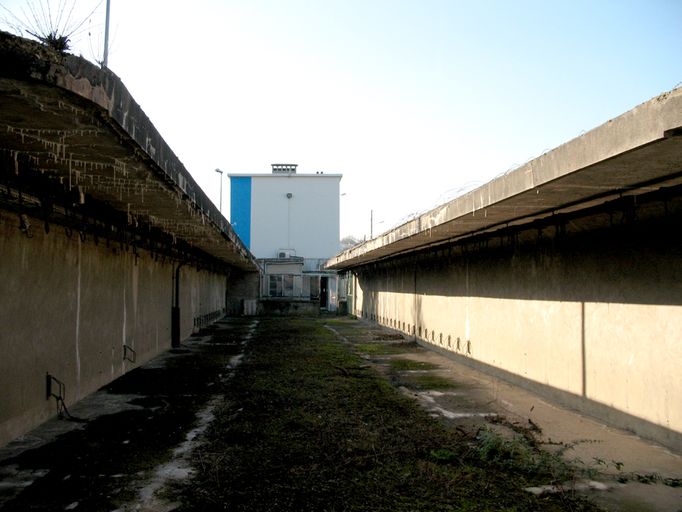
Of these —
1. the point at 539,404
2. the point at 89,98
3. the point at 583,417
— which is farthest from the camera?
the point at 539,404

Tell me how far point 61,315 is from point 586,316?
6947mm

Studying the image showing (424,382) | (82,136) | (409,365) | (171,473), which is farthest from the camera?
(409,365)

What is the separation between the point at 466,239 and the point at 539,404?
4.84m

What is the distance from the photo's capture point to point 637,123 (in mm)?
Result: 4215

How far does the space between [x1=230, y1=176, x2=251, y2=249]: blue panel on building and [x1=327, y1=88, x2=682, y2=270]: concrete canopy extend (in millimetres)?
33153

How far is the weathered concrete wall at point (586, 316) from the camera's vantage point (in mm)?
6133

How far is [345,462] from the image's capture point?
212 inches

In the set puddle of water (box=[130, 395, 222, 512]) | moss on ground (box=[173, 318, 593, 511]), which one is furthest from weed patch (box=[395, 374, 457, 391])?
puddle of water (box=[130, 395, 222, 512])

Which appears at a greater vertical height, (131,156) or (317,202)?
(317,202)

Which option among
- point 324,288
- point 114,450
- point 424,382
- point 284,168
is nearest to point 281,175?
point 284,168

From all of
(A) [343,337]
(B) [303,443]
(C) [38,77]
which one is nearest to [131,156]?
(C) [38,77]

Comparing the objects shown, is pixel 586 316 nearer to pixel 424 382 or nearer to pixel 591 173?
pixel 591 173

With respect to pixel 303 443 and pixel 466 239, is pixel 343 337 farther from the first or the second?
pixel 303 443

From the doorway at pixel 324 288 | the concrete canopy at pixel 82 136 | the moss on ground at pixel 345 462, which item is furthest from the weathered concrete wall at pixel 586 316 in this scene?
the doorway at pixel 324 288
